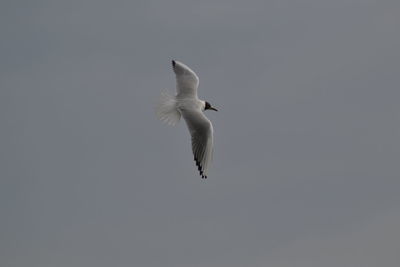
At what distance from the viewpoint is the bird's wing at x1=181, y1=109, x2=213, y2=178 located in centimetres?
1363

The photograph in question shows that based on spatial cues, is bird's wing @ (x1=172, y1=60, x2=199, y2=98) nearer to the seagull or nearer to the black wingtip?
the seagull

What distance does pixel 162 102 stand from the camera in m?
14.4

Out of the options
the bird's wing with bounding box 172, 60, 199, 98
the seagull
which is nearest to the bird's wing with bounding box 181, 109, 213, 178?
the seagull

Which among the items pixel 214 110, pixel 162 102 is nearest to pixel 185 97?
pixel 162 102

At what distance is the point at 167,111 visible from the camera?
14.3 meters

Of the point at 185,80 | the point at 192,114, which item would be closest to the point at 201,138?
the point at 192,114

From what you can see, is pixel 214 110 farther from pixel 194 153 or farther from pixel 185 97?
pixel 194 153

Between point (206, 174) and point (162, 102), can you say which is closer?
point (206, 174)

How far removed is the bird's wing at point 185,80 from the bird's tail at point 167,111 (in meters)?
0.46

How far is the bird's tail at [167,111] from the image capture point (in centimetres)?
1418

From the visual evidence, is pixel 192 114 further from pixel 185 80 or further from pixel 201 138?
pixel 185 80

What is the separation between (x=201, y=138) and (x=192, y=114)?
0.46 m

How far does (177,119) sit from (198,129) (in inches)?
17.6

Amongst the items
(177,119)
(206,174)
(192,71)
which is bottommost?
(206,174)
